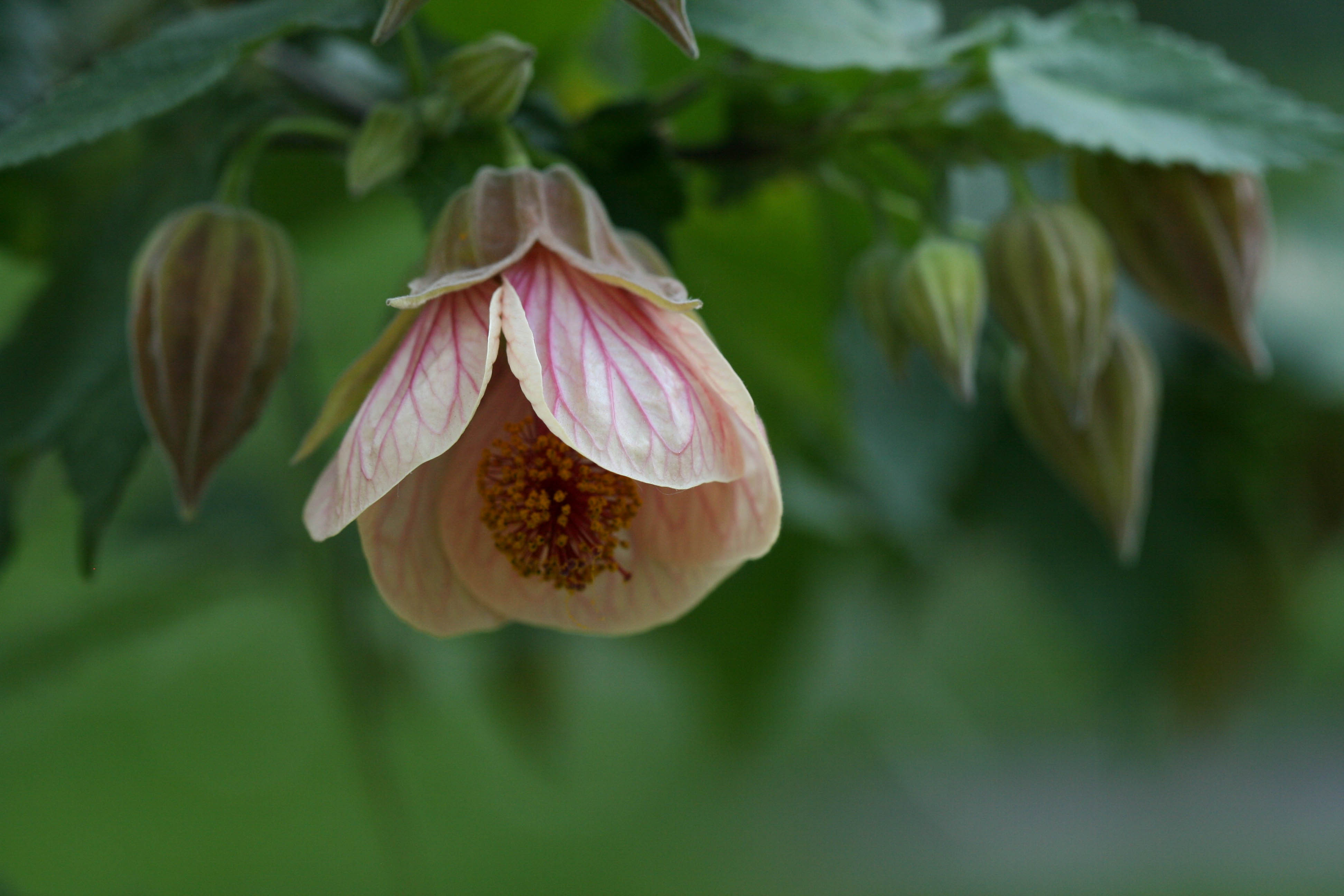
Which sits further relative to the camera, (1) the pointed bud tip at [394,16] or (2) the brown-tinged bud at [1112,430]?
(2) the brown-tinged bud at [1112,430]

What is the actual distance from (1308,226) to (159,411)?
0.87 meters

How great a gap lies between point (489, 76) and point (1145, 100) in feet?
0.89

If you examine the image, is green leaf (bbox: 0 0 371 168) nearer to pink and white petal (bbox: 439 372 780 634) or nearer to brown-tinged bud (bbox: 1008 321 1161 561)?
pink and white petal (bbox: 439 372 780 634)

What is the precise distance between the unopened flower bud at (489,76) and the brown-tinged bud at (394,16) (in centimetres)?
7

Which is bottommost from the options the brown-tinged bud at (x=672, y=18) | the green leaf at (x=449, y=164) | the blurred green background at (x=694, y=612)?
the blurred green background at (x=694, y=612)

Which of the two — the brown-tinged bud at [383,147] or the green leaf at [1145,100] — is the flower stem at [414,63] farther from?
the green leaf at [1145,100]

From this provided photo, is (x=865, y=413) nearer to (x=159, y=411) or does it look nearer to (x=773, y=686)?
(x=773, y=686)

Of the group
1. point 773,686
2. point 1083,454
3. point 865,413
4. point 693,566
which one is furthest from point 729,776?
point 693,566

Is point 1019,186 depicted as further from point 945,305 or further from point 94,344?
point 94,344

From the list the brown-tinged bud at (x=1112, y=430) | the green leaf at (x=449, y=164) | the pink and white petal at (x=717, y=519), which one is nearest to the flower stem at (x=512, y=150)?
the green leaf at (x=449, y=164)

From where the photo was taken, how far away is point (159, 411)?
40cm

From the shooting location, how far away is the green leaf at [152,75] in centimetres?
36

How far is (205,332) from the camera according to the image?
41 centimetres

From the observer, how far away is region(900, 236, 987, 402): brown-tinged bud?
1.47 feet
